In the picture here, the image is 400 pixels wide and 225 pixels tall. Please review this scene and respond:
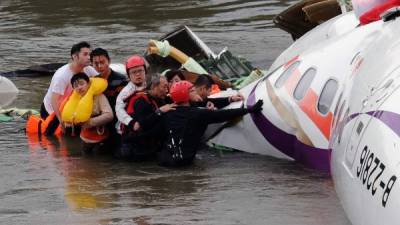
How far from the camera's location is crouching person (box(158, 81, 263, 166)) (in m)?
11.6

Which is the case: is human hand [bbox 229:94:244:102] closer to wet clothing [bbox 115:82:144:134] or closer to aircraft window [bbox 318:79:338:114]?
wet clothing [bbox 115:82:144:134]

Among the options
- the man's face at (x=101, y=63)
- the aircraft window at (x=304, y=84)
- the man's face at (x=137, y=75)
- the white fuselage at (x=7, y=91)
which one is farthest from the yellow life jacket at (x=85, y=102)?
the white fuselage at (x=7, y=91)

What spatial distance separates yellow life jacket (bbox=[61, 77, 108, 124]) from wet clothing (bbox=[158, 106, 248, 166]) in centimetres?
111

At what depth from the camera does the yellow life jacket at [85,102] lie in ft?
40.4

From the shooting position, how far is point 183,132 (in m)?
11.6

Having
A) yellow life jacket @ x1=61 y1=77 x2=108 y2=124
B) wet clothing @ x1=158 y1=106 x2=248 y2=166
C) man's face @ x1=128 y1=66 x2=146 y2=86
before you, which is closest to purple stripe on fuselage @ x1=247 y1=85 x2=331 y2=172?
wet clothing @ x1=158 y1=106 x2=248 y2=166

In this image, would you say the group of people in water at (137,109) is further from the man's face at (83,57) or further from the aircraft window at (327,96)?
Answer: the aircraft window at (327,96)

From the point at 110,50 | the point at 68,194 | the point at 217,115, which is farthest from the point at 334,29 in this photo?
the point at 110,50

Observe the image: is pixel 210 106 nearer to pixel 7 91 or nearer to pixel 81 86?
pixel 81 86

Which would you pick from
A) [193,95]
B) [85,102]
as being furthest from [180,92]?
[85,102]

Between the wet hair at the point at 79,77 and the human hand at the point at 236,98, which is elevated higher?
the wet hair at the point at 79,77

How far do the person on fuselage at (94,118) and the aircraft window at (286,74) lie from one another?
2163mm

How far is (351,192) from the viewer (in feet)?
24.9

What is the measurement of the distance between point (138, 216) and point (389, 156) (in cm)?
324
